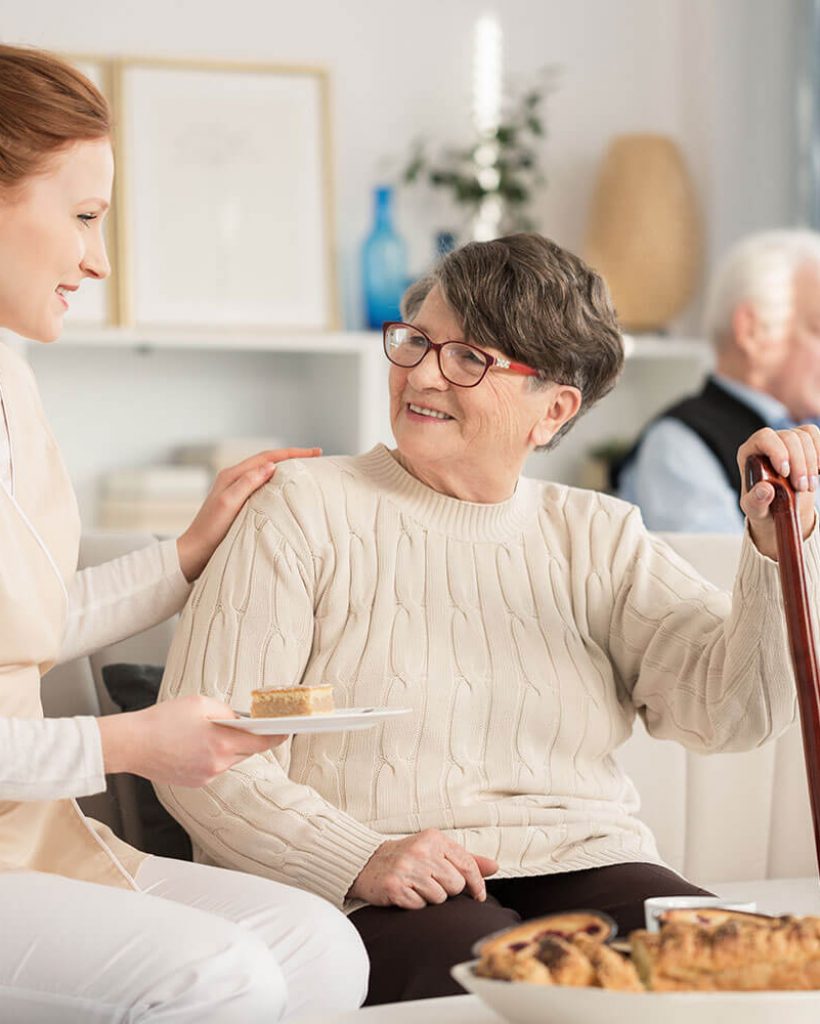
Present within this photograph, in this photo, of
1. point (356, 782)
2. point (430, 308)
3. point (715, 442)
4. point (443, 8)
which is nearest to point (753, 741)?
point (356, 782)

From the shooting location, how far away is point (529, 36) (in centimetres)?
470

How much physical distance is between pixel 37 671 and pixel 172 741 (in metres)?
0.28

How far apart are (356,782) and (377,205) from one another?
284cm

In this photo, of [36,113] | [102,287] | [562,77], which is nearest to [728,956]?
[36,113]

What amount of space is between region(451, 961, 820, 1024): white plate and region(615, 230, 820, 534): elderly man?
232 centimetres

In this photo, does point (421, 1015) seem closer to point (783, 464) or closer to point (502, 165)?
point (783, 464)

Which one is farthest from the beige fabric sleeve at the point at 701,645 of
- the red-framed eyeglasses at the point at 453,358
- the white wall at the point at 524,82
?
the white wall at the point at 524,82

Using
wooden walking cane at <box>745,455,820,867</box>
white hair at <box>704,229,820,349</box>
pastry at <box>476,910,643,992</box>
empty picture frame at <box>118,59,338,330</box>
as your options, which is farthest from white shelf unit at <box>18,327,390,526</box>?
pastry at <box>476,910,643,992</box>

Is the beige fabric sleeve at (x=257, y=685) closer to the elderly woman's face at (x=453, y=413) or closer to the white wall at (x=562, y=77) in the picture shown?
the elderly woman's face at (x=453, y=413)

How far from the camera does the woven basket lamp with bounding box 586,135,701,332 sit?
4.57m

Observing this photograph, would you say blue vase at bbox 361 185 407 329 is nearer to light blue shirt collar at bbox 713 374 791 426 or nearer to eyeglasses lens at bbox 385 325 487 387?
light blue shirt collar at bbox 713 374 791 426

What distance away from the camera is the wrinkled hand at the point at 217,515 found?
1.94 metres

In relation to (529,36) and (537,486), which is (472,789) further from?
(529,36)

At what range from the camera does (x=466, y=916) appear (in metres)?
1.63
